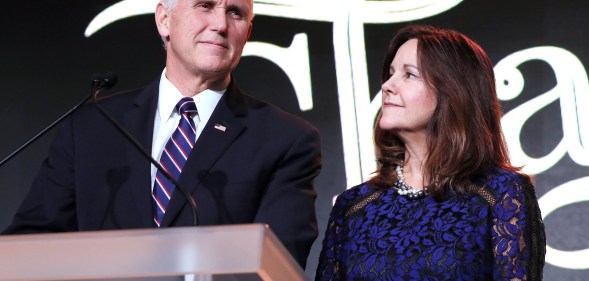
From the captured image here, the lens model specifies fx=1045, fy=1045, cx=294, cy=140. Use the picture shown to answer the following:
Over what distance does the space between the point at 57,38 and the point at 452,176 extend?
6.46 feet

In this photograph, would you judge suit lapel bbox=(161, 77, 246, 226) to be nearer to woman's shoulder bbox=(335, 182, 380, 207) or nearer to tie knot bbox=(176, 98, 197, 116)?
tie knot bbox=(176, 98, 197, 116)

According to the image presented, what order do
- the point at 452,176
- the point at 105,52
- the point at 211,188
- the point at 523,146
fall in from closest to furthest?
the point at 211,188 → the point at 452,176 → the point at 523,146 → the point at 105,52

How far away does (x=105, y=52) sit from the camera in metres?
3.96

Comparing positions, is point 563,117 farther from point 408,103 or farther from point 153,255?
point 153,255

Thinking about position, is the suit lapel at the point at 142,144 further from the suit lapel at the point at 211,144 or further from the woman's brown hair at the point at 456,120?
the woman's brown hair at the point at 456,120

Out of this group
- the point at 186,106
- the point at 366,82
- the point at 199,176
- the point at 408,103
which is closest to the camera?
the point at 199,176

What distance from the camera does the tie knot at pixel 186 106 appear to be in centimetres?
252

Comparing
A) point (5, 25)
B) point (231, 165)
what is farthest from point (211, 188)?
point (5, 25)

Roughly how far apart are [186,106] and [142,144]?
14 cm

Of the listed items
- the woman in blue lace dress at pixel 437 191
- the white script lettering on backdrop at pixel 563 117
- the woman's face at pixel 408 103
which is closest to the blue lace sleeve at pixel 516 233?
the woman in blue lace dress at pixel 437 191

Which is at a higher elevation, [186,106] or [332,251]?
[186,106]

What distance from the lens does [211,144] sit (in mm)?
2451

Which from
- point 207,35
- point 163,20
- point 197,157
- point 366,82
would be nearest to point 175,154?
point 197,157

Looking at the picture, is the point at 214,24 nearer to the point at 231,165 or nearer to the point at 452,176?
the point at 231,165
